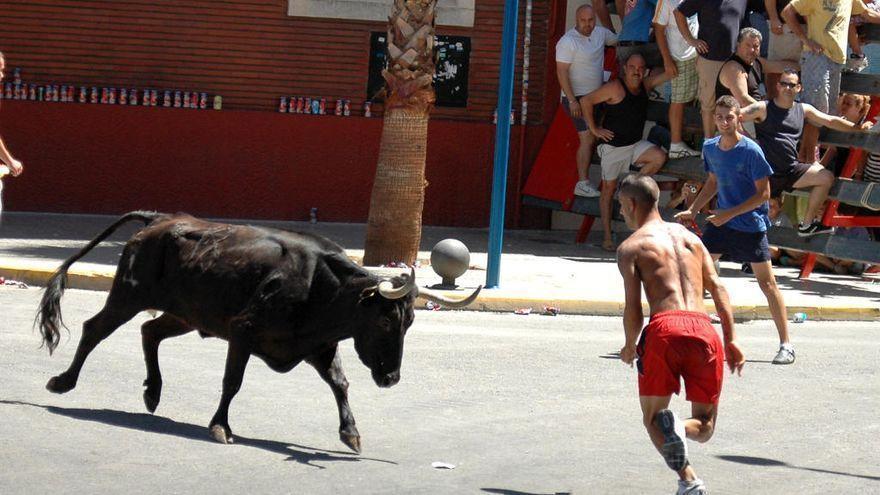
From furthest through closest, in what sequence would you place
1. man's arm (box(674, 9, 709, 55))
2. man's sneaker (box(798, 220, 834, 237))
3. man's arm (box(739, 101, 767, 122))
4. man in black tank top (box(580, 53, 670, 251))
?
man in black tank top (box(580, 53, 670, 251))
man's arm (box(674, 9, 709, 55))
man's sneaker (box(798, 220, 834, 237))
man's arm (box(739, 101, 767, 122))

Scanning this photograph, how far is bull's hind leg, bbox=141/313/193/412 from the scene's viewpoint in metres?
8.91

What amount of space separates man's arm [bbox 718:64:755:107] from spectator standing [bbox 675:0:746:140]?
46 cm

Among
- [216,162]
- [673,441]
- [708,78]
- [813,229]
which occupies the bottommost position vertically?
[216,162]

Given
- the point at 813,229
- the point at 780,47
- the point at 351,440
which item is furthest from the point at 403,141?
the point at 351,440

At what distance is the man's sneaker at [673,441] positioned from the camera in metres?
7.07

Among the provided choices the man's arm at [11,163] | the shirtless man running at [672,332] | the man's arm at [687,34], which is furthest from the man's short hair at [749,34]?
the shirtless man running at [672,332]

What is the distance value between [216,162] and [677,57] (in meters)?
5.71

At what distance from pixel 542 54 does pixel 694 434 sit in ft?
42.0

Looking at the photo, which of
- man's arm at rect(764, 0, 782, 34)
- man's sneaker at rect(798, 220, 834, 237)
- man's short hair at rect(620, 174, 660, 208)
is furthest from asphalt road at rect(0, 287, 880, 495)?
man's arm at rect(764, 0, 782, 34)

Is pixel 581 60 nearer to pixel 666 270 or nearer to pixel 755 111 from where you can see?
pixel 755 111

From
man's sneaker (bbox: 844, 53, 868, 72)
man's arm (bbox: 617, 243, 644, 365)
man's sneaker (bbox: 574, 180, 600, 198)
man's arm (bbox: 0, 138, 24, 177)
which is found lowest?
man's sneaker (bbox: 574, 180, 600, 198)

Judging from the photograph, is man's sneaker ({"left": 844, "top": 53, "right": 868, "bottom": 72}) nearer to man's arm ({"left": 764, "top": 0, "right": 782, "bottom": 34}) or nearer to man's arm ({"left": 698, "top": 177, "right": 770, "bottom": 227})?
man's arm ({"left": 764, "top": 0, "right": 782, "bottom": 34})

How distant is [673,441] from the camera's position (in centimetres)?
708

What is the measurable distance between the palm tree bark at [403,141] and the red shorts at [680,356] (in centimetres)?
845
